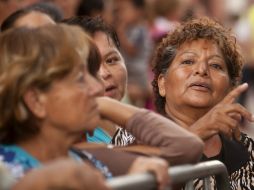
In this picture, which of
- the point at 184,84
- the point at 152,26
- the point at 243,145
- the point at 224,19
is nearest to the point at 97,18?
the point at 184,84

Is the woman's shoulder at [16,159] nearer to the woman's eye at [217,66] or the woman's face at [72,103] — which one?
the woman's face at [72,103]

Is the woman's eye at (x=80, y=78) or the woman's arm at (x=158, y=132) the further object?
the woman's arm at (x=158, y=132)

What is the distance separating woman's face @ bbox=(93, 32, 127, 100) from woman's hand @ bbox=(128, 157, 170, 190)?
2.04 metres

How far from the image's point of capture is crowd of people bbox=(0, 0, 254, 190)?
355cm

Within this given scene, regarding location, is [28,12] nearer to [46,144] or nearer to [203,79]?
[203,79]

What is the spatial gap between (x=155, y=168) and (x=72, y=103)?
365mm

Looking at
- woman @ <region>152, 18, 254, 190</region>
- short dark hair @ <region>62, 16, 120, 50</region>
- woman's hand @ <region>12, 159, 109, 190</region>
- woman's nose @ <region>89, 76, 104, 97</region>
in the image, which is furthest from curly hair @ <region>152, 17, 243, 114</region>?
woman's hand @ <region>12, 159, 109, 190</region>

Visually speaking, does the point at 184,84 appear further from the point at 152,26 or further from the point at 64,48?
the point at 152,26

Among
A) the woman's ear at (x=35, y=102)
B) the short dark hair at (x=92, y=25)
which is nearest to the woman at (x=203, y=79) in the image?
the short dark hair at (x=92, y=25)

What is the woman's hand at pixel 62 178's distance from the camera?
287 cm

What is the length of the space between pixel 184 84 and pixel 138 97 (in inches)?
216

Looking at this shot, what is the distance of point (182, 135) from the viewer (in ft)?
13.1

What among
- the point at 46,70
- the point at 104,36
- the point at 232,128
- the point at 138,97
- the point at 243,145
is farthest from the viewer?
the point at 138,97

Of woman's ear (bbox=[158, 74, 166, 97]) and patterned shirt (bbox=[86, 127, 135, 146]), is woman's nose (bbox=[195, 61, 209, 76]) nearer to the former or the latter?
woman's ear (bbox=[158, 74, 166, 97])
